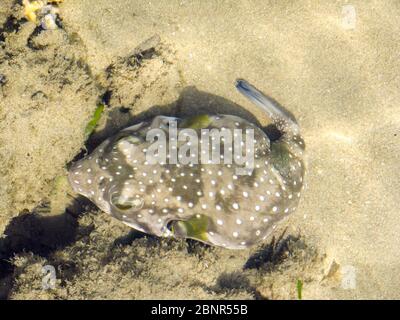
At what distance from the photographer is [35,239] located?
297 inches

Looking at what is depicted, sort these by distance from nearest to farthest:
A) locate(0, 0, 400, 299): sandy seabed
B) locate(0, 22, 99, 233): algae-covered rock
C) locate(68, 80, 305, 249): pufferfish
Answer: locate(0, 22, 99, 233): algae-covered rock < locate(68, 80, 305, 249): pufferfish < locate(0, 0, 400, 299): sandy seabed

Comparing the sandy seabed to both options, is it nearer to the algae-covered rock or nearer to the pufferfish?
the algae-covered rock

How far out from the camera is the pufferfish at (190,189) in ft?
20.8

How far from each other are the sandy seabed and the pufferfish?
0.62 m

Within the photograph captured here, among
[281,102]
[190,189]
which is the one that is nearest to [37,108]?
[190,189]

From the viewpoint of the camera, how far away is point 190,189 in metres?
6.34

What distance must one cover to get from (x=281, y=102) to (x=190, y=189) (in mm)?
2705

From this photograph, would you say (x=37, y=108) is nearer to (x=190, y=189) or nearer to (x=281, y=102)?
(x=190, y=189)

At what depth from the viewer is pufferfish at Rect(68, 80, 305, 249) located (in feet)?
20.8

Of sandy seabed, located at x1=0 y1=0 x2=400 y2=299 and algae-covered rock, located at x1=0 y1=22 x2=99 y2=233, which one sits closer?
algae-covered rock, located at x1=0 y1=22 x2=99 y2=233

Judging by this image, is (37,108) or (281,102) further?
(281,102)

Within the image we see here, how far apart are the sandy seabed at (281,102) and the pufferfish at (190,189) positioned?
0.62 metres

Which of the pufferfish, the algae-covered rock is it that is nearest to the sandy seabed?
the algae-covered rock
